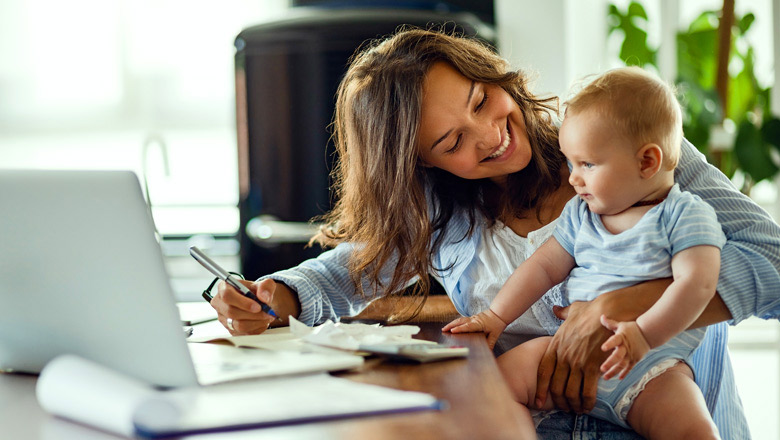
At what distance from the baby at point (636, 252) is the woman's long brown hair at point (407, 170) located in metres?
0.27

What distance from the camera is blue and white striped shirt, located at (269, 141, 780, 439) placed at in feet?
3.88

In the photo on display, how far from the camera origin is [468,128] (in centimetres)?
146

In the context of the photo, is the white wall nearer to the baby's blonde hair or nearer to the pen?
the baby's blonde hair

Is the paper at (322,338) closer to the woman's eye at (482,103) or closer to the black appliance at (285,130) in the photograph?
the woman's eye at (482,103)

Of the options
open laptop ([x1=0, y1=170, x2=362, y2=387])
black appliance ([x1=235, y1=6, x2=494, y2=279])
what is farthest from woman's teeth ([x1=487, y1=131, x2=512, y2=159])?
black appliance ([x1=235, y1=6, x2=494, y2=279])

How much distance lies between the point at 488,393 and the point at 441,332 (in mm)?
421

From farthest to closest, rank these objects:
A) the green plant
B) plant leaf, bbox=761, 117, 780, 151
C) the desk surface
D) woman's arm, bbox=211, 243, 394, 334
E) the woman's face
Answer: the green plant → plant leaf, bbox=761, 117, 780, 151 → the woman's face → woman's arm, bbox=211, 243, 394, 334 → the desk surface

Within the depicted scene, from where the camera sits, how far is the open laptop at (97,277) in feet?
2.60

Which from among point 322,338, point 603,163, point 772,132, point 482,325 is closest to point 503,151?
point 603,163

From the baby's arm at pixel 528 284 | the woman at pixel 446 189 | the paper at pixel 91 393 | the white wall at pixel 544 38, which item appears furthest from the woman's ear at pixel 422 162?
the white wall at pixel 544 38

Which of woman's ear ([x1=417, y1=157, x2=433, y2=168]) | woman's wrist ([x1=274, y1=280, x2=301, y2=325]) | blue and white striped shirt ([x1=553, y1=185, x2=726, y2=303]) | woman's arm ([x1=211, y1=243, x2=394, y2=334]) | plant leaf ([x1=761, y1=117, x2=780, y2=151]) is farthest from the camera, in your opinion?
plant leaf ([x1=761, y1=117, x2=780, y2=151])

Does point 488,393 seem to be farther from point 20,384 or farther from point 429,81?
point 429,81

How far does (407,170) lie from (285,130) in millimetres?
1472

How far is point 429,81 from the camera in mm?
1505
